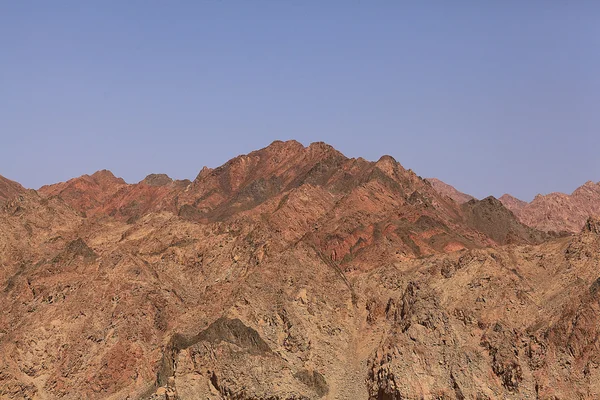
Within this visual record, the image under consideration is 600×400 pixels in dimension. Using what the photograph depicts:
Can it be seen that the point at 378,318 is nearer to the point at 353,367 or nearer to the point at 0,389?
the point at 353,367

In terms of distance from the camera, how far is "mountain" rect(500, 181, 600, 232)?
179m

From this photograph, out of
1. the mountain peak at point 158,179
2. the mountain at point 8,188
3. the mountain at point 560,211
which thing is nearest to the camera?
the mountain at point 8,188

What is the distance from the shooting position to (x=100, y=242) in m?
98.9

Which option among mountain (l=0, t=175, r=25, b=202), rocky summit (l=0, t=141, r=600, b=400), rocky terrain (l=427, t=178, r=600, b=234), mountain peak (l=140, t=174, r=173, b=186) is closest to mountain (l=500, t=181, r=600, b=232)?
rocky terrain (l=427, t=178, r=600, b=234)

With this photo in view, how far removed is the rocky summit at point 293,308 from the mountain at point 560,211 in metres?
71.9

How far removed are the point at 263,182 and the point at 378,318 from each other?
7246 centimetres

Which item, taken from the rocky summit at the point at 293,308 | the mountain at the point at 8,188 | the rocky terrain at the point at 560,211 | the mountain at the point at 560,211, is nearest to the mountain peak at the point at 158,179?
the mountain at the point at 8,188

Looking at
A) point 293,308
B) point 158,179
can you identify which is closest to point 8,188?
point 158,179

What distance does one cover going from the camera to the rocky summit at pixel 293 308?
6094 cm

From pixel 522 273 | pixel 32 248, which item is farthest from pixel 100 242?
pixel 522 273

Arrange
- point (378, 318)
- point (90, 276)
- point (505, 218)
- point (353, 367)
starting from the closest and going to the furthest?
point (353, 367) → point (378, 318) → point (90, 276) → point (505, 218)

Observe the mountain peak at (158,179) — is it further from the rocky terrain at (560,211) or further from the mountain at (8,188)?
the rocky terrain at (560,211)

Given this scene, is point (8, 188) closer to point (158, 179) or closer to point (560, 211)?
point (158, 179)

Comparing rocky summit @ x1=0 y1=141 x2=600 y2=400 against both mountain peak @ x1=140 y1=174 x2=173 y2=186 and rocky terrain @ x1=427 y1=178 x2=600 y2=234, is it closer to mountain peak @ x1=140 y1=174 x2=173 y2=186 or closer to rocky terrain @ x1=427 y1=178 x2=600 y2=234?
rocky terrain @ x1=427 y1=178 x2=600 y2=234
